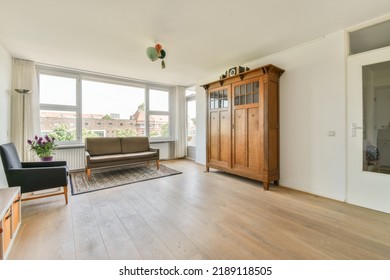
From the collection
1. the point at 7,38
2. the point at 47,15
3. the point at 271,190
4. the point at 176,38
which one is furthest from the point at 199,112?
the point at 7,38

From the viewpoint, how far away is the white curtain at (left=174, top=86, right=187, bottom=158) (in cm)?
584

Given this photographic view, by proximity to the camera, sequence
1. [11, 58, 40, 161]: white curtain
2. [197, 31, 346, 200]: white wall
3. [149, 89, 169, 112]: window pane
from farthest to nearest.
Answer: [149, 89, 169, 112]: window pane → [11, 58, 40, 161]: white curtain → [197, 31, 346, 200]: white wall

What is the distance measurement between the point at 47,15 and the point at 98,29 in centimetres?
55

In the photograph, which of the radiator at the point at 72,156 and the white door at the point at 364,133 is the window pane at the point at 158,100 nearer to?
the radiator at the point at 72,156

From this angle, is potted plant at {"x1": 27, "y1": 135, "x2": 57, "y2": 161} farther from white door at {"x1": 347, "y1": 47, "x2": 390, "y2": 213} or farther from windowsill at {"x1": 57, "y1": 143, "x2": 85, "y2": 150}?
white door at {"x1": 347, "y1": 47, "x2": 390, "y2": 213}

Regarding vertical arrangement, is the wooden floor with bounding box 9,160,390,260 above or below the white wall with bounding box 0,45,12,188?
below

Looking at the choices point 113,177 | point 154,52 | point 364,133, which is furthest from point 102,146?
point 364,133

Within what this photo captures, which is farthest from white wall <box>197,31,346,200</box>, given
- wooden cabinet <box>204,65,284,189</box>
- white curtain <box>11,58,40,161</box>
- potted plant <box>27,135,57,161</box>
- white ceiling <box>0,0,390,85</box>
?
white curtain <box>11,58,40,161</box>

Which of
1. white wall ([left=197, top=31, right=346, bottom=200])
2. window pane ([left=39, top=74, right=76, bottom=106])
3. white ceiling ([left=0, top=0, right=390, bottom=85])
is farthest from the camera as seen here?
window pane ([left=39, top=74, right=76, bottom=106])

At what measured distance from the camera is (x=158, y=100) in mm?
5711

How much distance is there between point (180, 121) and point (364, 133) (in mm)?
4533

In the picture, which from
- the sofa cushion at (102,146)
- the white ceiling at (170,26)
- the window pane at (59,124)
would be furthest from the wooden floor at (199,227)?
the white ceiling at (170,26)

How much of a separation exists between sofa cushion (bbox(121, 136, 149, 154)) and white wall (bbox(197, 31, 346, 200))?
3.44 meters

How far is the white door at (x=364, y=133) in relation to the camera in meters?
2.22
